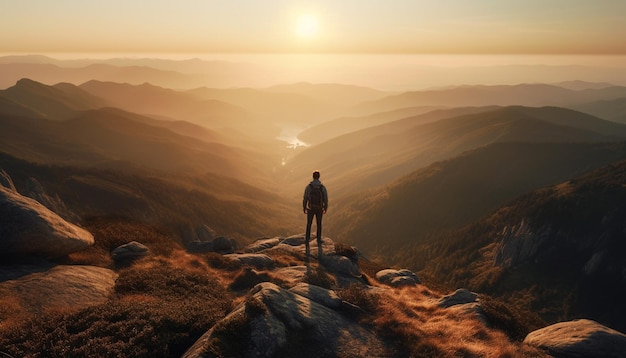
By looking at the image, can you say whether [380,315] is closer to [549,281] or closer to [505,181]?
[549,281]

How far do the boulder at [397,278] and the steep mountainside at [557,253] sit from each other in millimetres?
106212

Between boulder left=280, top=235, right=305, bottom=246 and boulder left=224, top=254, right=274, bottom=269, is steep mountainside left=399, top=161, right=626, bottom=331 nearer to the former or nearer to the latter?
boulder left=280, top=235, right=305, bottom=246

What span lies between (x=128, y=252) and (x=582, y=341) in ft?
79.2

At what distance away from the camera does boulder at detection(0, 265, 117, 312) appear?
1357 cm

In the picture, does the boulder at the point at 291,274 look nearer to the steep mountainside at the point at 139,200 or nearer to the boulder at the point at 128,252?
the boulder at the point at 128,252

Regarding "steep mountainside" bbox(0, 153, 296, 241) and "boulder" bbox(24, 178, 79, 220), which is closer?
"boulder" bbox(24, 178, 79, 220)

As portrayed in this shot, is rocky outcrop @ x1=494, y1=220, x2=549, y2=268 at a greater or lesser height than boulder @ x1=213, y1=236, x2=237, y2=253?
lesser

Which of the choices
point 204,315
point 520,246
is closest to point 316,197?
point 204,315

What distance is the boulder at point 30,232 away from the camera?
16.2 metres

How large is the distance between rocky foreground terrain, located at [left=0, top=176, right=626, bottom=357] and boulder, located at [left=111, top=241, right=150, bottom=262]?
63 millimetres

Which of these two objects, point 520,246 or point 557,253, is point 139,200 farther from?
point 557,253

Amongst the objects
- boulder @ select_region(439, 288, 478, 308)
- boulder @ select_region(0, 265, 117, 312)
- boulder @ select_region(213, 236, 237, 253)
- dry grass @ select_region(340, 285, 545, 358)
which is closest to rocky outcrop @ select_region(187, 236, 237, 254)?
boulder @ select_region(213, 236, 237, 253)

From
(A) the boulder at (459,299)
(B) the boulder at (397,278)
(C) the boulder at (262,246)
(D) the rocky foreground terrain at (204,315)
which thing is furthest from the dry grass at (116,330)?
(C) the boulder at (262,246)

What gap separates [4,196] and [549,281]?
14477cm
